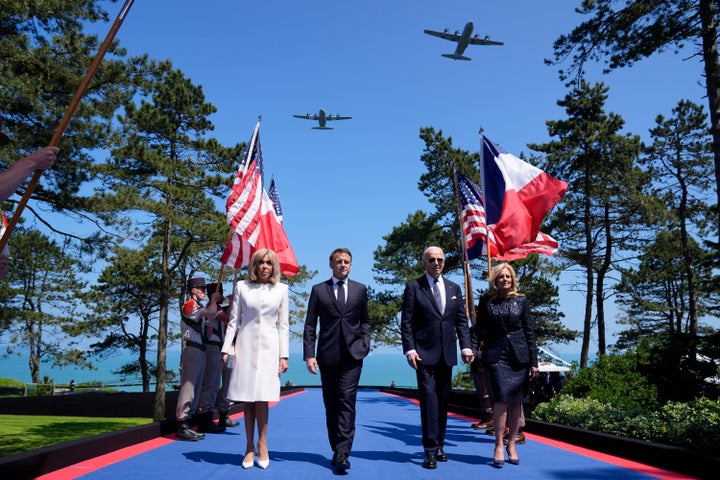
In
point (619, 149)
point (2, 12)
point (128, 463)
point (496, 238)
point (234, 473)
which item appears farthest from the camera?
point (619, 149)

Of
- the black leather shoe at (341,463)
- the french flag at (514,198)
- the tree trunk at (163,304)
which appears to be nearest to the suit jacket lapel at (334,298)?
the black leather shoe at (341,463)

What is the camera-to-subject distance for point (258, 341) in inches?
226

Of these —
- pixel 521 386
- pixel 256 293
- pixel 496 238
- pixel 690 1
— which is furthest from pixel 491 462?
pixel 690 1

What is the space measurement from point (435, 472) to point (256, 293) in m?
2.34

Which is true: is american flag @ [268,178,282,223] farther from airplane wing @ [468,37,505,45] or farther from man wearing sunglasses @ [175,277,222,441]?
airplane wing @ [468,37,505,45]

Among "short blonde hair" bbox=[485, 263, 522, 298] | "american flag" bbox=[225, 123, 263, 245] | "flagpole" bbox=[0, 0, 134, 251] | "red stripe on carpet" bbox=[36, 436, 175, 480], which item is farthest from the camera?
"american flag" bbox=[225, 123, 263, 245]

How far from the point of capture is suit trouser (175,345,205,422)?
726cm

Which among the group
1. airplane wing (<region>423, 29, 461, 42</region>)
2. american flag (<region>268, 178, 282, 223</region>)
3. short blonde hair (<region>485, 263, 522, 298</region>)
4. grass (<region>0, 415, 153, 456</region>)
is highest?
Result: airplane wing (<region>423, 29, 461, 42</region>)

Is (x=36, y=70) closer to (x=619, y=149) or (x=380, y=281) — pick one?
(x=619, y=149)

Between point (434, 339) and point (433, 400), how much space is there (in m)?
0.59

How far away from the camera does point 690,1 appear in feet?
39.7

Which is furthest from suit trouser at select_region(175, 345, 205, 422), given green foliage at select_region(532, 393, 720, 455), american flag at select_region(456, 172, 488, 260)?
american flag at select_region(456, 172, 488, 260)

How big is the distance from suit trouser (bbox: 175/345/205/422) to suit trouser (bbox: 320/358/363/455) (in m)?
2.32

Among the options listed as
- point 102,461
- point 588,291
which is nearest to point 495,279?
point 102,461
